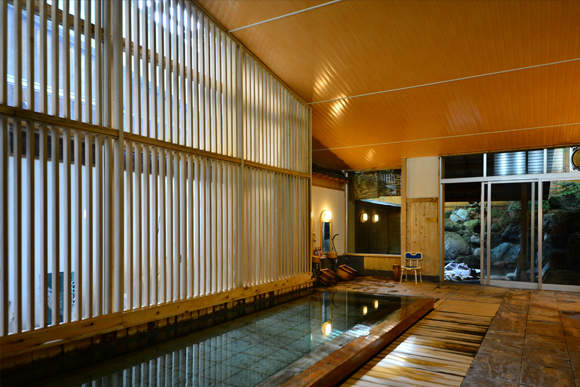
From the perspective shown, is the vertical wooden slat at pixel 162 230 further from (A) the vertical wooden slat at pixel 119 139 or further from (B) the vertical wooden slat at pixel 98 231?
(B) the vertical wooden slat at pixel 98 231

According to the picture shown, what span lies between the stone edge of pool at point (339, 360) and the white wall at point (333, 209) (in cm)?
489

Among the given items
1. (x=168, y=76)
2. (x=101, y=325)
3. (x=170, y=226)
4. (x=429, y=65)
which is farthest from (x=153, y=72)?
(x=429, y=65)

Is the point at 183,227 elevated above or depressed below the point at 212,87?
below

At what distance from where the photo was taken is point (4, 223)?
3475 mm

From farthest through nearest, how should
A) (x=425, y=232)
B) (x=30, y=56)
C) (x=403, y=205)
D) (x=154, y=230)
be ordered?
1. (x=403, y=205)
2. (x=425, y=232)
3. (x=154, y=230)
4. (x=30, y=56)

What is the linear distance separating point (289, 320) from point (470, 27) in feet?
14.9

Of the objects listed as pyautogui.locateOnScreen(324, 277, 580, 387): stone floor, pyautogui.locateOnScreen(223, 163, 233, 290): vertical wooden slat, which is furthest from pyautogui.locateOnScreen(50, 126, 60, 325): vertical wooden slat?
pyautogui.locateOnScreen(324, 277, 580, 387): stone floor

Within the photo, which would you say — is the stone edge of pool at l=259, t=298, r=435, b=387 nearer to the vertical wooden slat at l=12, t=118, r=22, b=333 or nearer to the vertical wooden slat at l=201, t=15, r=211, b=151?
the vertical wooden slat at l=12, t=118, r=22, b=333

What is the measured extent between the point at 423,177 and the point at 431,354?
254 inches

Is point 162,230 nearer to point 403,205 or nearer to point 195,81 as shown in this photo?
point 195,81

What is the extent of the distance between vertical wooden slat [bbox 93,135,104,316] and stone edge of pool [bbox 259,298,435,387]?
2048 millimetres

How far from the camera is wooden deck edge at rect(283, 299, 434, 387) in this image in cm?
322

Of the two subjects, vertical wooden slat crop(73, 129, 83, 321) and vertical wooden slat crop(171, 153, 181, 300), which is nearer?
vertical wooden slat crop(73, 129, 83, 321)

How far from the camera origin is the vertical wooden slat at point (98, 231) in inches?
164
